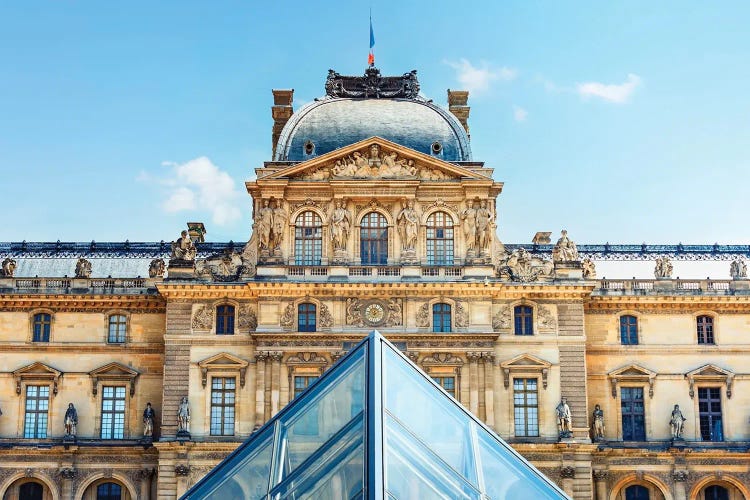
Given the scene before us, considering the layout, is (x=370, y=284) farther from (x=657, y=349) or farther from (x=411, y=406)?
(x=411, y=406)

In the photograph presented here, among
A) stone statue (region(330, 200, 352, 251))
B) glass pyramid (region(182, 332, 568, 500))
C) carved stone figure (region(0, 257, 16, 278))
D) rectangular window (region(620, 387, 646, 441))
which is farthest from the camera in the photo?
carved stone figure (region(0, 257, 16, 278))

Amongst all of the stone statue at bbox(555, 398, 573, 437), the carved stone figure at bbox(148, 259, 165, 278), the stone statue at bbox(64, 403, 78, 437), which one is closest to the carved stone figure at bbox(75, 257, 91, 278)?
the carved stone figure at bbox(148, 259, 165, 278)

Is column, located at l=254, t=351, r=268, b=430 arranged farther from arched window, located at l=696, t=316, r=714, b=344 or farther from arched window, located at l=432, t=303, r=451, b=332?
arched window, located at l=696, t=316, r=714, b=344

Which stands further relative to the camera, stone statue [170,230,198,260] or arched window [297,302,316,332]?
stone statue [170,230,198,260]

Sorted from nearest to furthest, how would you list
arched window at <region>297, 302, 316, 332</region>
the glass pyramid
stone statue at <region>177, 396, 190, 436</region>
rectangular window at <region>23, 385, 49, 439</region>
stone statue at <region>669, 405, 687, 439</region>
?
1. the glass pyramid
2. stone statue at <region>177, 396, 190, 436</region>
3. arched window at <region>297, 302, 316, 332</region>
4. stone statue at <region>669, 405, 687, 439</region>
5. rectangular window at <region>23, 385, 49, 439</region>

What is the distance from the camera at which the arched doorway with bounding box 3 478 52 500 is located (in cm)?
4281

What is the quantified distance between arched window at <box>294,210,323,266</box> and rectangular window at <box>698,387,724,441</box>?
15229mm

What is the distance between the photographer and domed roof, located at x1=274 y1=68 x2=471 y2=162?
44750 mm

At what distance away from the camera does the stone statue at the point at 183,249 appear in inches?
1681

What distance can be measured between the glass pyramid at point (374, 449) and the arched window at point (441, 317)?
23.1m

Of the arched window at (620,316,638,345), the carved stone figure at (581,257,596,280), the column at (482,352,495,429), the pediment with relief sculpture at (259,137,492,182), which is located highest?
the pediment with relief sculpture at (259,137,492,182)

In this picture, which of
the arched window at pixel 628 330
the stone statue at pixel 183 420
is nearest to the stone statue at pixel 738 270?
the arched window at pixel 628 330

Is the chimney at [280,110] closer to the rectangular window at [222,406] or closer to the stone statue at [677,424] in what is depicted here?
the rectangular window at [222,406]

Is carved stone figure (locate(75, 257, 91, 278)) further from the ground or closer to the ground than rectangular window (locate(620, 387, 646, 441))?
further from the ground
